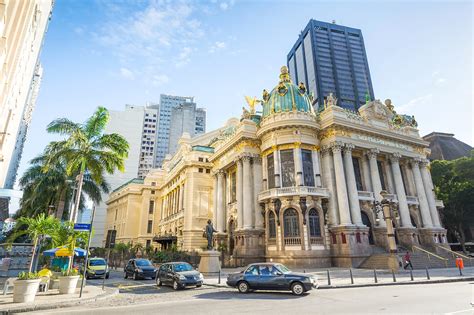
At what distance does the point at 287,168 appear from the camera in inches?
1187

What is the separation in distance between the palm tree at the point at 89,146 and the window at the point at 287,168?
1592 cm

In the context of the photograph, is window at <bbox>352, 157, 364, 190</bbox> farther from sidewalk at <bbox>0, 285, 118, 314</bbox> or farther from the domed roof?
sidewalk at <bbox>0, 285, 118, 314</bbox>

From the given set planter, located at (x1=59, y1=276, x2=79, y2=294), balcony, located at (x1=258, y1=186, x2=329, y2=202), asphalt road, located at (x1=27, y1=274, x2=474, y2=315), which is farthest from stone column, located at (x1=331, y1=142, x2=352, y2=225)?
planter, located at (x1=59, y1=276, x2=79, y2=294)

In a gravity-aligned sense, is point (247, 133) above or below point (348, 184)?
above

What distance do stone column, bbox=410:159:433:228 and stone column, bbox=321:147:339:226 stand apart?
40.6 feet

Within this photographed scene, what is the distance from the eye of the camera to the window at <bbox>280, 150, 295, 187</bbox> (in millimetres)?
29719

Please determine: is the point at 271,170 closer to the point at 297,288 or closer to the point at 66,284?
the point at 297,288

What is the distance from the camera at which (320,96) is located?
114 m

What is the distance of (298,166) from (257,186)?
18.9 feet

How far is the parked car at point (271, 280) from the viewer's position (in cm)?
1225

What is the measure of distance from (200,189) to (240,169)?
11160mm

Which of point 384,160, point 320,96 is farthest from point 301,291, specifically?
point 320,96

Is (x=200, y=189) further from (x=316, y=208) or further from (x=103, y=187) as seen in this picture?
(x=316, y=208)

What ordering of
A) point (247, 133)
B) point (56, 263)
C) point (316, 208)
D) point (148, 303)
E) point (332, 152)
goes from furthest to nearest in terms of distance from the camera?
point (247, 133)
point (332, 152)
point (316, 208)
point (56, 263)
point (148, 303)
